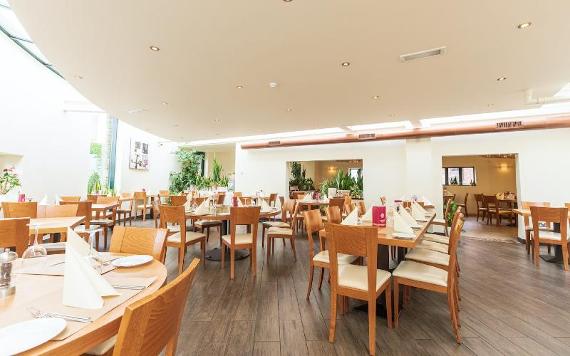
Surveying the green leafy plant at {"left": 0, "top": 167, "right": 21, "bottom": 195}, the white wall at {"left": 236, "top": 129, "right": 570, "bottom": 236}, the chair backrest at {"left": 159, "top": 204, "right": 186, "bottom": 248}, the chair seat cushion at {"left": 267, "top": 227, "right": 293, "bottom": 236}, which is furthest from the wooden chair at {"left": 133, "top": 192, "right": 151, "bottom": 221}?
the chair seat cushion at {"left": 267, "top": 227, "right": 293, "bottom": 236}

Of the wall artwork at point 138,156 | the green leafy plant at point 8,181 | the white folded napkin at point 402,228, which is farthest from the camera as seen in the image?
the wall artwork at point 138,156

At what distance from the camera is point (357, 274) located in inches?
84.0

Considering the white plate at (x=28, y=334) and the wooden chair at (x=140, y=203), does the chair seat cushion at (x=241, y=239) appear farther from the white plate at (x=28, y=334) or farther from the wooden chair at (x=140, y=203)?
the wooden chair at (x=140, y=203)

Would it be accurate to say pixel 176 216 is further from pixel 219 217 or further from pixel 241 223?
pixel 241 223

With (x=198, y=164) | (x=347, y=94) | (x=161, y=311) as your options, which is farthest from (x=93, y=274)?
(x=198, y=164)

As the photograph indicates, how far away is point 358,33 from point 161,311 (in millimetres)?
2725

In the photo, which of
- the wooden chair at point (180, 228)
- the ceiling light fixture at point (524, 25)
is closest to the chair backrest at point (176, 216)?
the wooden chair at point (180, 228)

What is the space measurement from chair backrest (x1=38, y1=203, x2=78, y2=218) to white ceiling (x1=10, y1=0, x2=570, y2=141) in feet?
5.89

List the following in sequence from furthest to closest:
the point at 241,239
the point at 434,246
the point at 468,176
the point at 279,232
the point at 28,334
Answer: the point at 468,176 < the point at 279,232 < the point at 241,239 < the point at 434,246 < the point at 28,334

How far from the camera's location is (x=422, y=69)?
3.19m

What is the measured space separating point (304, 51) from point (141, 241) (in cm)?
245

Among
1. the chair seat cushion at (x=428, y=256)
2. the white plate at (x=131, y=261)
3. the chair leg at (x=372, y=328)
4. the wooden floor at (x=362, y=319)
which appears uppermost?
the white plate at (x=131, y=261)

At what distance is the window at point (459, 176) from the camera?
1083cm

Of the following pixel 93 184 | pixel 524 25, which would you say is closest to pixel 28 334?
pixel 524 25
